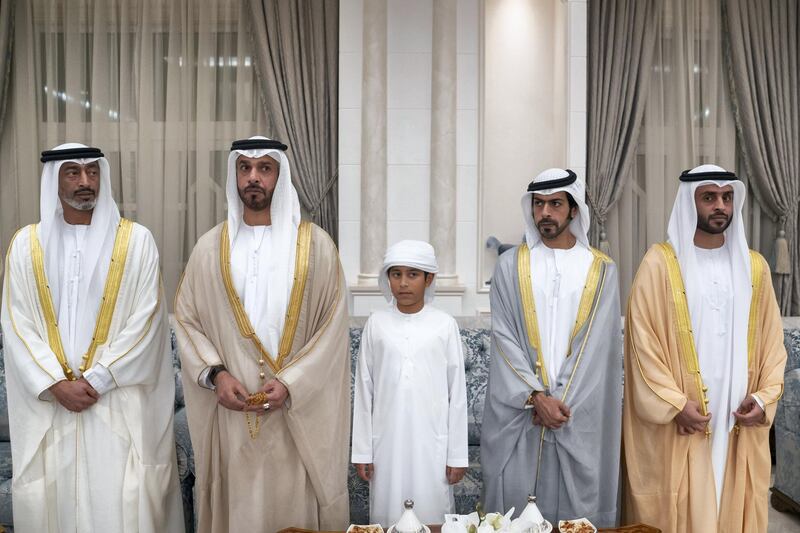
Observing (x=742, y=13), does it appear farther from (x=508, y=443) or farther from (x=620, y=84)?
(x=508, y=443)

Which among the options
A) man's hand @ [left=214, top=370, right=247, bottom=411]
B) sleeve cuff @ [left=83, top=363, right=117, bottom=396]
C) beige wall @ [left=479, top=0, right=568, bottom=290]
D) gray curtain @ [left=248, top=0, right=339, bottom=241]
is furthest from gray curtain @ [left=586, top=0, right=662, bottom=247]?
sleeve cuff @ [left=83, top=363, right=117, bottom=396]

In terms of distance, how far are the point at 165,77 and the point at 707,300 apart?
4.32 meters

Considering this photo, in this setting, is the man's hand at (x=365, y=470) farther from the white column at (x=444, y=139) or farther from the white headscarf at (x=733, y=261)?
the white column at (x=444, y=139)

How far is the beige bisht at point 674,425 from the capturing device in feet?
8.82

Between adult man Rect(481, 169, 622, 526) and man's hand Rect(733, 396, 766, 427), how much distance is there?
438 millimetres

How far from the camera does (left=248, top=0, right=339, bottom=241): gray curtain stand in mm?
5312

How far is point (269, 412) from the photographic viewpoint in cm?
262

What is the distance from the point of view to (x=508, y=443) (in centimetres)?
270

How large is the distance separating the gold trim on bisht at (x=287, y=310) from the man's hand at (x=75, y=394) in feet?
1.98

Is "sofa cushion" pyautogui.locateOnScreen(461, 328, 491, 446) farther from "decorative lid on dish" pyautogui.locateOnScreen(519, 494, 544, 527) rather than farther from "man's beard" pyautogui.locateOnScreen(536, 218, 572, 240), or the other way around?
"decorative lid on dish" pyautogui.locateOnScreen(519, 494, 544, 527)

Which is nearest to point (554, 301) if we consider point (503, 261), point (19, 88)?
point (503, 261)

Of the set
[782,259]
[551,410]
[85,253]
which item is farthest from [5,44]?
[782,259]

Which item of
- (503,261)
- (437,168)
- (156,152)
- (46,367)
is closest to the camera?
(46,367)

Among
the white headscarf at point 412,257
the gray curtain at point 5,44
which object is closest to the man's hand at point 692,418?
the white headscarf at point 412,257
